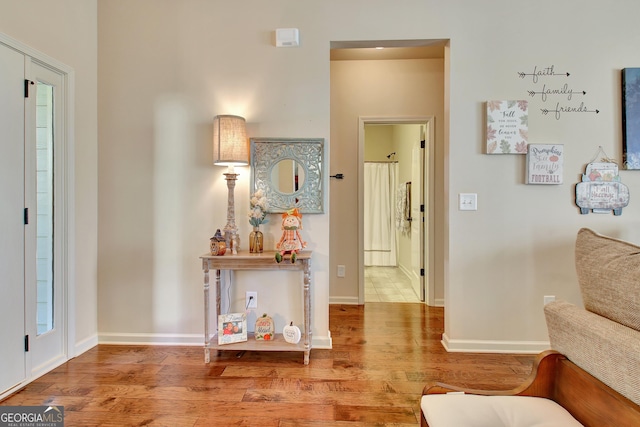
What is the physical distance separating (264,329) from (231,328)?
23 cm

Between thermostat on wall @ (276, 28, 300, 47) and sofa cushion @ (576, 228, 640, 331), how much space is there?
2.22 metres

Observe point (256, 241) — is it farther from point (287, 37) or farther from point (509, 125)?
point (509, 125)

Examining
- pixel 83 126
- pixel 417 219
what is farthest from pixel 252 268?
pixel 417 219

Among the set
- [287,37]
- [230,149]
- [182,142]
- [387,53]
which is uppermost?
[387,53]

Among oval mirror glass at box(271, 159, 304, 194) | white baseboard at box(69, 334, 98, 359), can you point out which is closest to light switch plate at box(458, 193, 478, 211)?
oval mirror glass at box(271, 159, 304, 194)

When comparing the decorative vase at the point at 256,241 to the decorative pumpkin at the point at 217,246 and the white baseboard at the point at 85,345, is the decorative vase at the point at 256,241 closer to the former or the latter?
the decorative pumpkin at the point at 217,246

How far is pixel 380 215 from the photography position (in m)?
5.80

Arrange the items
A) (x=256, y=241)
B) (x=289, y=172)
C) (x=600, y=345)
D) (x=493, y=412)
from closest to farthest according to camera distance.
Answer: (x=600, y=345) < (x=493, y=412) < (x=256, y=241) < (x=289, y=172)

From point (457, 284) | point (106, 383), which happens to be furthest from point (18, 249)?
point (457, 284)

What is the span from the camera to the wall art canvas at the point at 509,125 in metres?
2.34

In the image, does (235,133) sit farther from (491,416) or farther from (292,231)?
(491,416)

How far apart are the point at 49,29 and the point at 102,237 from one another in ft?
4.88

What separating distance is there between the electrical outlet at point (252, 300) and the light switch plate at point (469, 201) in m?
1.75

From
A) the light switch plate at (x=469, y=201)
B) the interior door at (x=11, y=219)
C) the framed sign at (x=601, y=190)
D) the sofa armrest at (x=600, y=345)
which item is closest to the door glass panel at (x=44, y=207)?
the interior door at (x=11, y=219)
